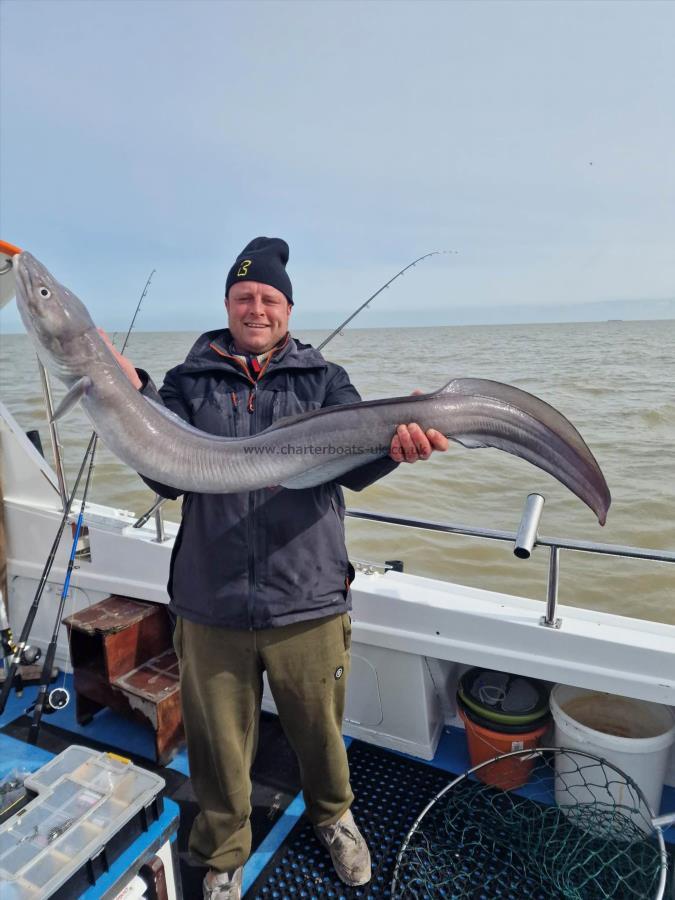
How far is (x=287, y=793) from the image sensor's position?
2912 millimetres

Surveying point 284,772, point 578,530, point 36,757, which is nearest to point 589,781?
point 284,772

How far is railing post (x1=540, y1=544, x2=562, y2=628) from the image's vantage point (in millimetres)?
2581

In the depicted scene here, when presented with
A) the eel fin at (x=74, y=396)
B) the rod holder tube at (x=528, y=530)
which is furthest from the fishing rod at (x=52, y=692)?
the rod holder tube at (x=528, y=530)

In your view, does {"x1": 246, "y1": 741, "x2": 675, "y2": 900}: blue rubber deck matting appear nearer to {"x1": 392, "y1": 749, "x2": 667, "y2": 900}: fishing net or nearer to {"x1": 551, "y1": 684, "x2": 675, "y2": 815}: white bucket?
{"x1": 392, "y1": 749, "x2": 667, "y2": 900}: fishing net

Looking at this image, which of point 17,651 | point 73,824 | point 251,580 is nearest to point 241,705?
point 251,580

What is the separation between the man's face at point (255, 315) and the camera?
2.23 m

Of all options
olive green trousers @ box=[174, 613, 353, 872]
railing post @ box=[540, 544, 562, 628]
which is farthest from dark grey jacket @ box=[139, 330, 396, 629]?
railing post @ box=[540, 544, 562, 628]

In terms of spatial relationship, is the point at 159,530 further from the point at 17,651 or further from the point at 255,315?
the point at 255,315

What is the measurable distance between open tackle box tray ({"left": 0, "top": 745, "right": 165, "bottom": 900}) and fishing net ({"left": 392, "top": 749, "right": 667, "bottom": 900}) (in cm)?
104

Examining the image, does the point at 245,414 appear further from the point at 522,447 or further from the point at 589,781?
the point at 589,781

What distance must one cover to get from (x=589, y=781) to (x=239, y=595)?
6.00 feet

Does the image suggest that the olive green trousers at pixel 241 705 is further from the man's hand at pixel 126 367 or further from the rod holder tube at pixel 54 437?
the rod holder tube at pixel 54 437

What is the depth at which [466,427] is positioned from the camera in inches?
76.9

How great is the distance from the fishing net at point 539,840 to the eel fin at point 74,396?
6.81ft
